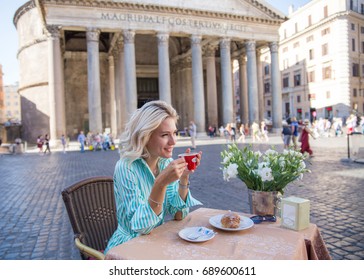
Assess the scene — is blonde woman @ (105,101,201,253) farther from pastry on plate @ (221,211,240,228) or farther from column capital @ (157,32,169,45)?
column capital @ (157,32,169,45)

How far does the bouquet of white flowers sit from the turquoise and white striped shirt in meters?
0.41

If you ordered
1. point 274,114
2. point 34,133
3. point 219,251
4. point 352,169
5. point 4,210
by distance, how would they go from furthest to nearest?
point 34,133 < point 274,114 < point 352,169 < point 4,210 < point 219,251

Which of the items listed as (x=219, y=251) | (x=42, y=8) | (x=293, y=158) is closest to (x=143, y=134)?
(x=219, y=251)

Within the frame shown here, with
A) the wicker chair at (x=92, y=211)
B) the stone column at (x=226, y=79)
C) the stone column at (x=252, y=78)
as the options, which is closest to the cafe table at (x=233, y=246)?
the wicker chair at (x=92, y=211)

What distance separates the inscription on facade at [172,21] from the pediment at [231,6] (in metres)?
0.85

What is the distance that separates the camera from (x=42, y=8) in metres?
20.6

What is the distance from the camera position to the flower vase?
201 centimetres

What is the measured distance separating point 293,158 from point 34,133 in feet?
103

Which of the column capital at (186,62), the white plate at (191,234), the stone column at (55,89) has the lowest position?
the white plate at (191,234)

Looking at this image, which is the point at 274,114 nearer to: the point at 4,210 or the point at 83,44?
the point at 83,44

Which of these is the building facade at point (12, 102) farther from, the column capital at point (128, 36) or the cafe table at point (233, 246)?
the cafe table at point (233, 246)

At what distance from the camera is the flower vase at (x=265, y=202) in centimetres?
201

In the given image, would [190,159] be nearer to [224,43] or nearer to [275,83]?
[224,43]

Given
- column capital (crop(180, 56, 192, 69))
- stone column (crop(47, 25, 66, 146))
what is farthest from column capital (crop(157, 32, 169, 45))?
column capital (crop(180, 56, 192, 69))
